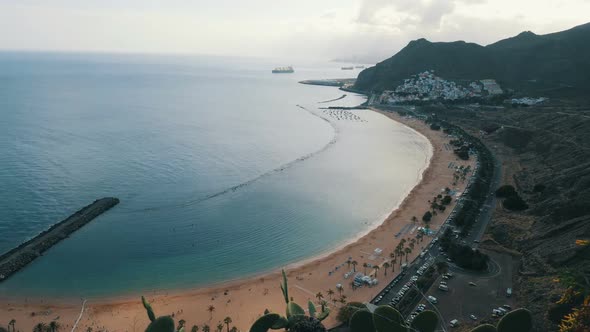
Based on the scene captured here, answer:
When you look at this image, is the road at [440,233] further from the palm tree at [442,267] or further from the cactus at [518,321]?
the cactus at [518,321]

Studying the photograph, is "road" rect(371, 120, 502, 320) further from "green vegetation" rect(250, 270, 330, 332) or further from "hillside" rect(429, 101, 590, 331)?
"green vegetation" rect(250, 270, 330, 332)

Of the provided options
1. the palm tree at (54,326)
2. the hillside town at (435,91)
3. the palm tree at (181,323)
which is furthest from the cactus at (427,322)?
the hillside town at (435,91)

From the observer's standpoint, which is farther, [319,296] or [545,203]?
[545,203]

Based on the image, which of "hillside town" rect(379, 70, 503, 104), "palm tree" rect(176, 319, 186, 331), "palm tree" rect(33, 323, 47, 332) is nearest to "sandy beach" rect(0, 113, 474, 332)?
"palm tree" rect(176, 319, 186, 331)

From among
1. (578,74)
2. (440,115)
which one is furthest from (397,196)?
(578,74)

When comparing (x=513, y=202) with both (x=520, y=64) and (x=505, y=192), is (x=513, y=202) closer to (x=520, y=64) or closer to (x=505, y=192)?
(x=505, y=192)

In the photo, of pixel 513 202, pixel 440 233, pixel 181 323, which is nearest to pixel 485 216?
pixel 513 202
